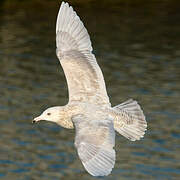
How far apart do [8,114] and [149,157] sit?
3421 millimetres

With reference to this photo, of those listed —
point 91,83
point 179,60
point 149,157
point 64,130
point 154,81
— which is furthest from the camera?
point 179,60

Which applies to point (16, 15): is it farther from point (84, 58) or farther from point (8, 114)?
point (84, 58)

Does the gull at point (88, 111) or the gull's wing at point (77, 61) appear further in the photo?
the gull's wing at point (77, 61)

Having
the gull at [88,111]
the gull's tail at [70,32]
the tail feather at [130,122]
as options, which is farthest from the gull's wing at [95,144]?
the gull's tail at [70,32]

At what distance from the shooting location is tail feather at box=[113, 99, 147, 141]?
7605 millimetres

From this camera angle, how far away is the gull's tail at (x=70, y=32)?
8430mm

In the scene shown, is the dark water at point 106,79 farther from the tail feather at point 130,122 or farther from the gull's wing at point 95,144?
the gull's wing at point 95,144

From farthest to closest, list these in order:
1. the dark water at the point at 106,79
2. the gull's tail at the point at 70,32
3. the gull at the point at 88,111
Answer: the dark water at the point at 106,79
the gull's tail at the point at 70,32
the gull at the point at 88,111

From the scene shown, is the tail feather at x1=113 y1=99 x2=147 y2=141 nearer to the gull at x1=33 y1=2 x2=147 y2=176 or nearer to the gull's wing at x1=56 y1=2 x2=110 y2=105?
the gull at x1=33 y1=2 x2=147 y2=176

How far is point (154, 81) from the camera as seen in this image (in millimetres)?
17312

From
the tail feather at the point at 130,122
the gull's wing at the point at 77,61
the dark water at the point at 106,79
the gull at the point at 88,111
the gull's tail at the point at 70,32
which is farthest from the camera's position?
the dark water at the point at 106,79

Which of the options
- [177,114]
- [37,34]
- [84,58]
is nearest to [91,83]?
[84,58]

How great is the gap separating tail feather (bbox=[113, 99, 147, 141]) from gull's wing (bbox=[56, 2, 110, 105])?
0.24 metres

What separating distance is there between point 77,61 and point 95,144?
1.91 m
